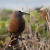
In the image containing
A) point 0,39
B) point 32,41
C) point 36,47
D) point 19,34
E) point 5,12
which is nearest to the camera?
point 32,41

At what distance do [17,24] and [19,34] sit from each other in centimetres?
19

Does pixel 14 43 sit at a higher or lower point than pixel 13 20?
lower

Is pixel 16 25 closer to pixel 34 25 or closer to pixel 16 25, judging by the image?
pixel 16 25

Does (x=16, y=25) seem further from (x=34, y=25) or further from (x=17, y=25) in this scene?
(x=34, y=25)

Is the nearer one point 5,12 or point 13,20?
point 13,20

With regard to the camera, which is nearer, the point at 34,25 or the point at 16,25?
the point at 16,25

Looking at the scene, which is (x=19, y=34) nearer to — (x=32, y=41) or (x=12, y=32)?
(x=12, y=32)

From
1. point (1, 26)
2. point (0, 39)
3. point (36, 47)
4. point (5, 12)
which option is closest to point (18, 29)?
point (36, 47)

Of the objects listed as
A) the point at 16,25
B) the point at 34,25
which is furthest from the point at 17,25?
the point at 34,25

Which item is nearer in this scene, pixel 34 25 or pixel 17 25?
pixel 17 25

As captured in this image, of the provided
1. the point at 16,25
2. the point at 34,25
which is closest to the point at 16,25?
the point at 16,25

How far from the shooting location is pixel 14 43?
3.79 m

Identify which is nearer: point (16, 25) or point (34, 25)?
point (16, 25)

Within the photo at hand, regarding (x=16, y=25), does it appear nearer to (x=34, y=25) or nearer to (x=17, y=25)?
(x=17, y=25)
